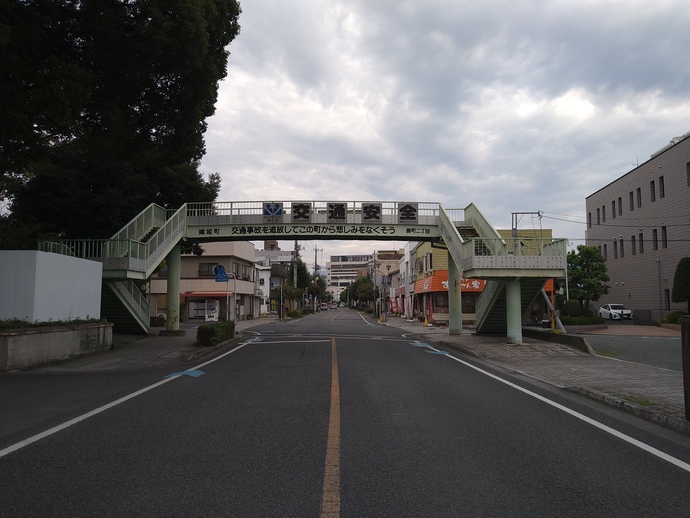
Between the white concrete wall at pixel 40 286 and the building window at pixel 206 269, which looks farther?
the building window at pixel 206 269

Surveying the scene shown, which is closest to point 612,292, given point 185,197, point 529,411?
point 185,197

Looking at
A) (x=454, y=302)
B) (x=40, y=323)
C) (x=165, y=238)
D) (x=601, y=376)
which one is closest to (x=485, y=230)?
(x=454, y=302)

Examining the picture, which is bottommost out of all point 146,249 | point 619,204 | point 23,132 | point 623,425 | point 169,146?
point 623,425

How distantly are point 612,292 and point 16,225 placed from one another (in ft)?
162

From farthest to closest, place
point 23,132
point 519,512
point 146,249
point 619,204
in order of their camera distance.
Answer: point 619,204
point 146,249
point 23,132
point 519,512

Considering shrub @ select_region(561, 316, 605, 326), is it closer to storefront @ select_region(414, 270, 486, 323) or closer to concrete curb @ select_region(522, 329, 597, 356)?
storefront @ select_region(414, 270, 486, 323)

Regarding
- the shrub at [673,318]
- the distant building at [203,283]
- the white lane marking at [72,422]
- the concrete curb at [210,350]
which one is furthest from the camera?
the distant building at [203,283]

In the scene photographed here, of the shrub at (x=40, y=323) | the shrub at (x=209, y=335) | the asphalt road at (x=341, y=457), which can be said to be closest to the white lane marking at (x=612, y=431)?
the asphalt road at (x=341, y=457)

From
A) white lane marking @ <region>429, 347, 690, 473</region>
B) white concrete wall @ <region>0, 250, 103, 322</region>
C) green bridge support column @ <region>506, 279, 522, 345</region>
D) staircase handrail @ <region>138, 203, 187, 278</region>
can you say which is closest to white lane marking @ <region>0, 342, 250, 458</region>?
white concrete wall @ <region>0, 250, 103, 322</region>

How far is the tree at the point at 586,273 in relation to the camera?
38.3 metres

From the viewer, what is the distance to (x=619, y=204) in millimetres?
48000

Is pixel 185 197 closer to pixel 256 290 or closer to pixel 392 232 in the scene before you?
pixel 392 232

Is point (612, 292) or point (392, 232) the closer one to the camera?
point (392, 232)

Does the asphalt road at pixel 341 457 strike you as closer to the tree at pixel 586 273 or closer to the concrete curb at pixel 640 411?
the concrete curb at pixel 640 411
